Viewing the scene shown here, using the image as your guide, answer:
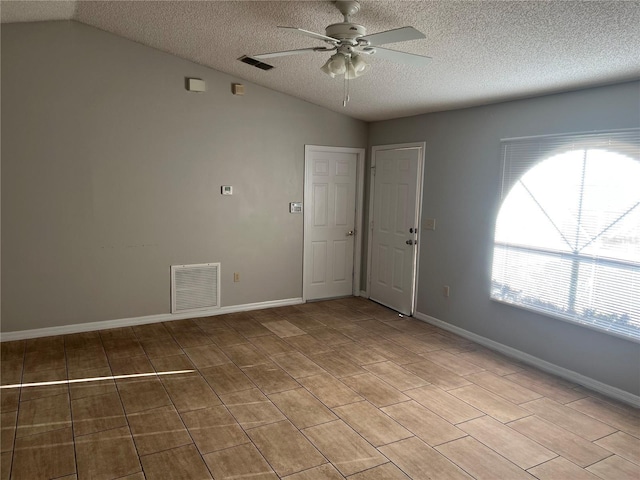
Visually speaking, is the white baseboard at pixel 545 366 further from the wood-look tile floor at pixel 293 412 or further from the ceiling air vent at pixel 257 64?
the ceiling air vent at pixel 257 64

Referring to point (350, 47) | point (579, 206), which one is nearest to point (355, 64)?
point (350, 47)

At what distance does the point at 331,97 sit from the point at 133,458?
4.17 meters

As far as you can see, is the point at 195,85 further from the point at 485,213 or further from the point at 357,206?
the point at 485,213

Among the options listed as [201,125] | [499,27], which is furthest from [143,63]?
[499,27]

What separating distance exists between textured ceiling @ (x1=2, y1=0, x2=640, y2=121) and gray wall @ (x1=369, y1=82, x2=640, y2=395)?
7.1 inches

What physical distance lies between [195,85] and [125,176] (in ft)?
4.11

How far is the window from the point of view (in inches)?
132

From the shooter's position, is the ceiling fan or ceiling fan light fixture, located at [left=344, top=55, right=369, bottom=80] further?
ceiling fan light fixture, located at [left=344, top=55, right=369, bottom=80]

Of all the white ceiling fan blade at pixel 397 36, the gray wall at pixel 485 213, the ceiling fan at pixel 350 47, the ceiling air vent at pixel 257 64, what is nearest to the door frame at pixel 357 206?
the gray wall at pixel 485 213

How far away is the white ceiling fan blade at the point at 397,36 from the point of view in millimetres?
2309

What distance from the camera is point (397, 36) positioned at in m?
2.41

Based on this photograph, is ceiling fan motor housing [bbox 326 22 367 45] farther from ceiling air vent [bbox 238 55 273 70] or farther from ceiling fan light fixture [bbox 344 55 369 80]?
ceiling air vent [bbox 238 55 273 70]

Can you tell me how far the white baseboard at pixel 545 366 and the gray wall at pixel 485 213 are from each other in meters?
0.04

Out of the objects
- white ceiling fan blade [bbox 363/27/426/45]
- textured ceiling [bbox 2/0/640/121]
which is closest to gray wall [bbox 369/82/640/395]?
textured ceiling [bbox 2/0/640/121]
